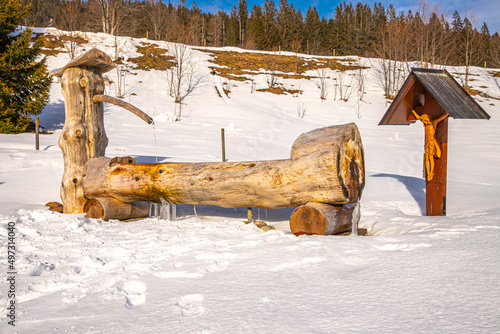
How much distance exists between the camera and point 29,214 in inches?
163

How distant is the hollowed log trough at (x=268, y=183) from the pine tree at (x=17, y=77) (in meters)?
11.5

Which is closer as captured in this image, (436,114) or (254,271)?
(254,271)

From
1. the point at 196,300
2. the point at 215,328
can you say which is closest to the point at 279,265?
the point at 196,300

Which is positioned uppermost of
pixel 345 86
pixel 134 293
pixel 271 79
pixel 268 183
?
pixel 271 79

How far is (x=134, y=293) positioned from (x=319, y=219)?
6.48 ft

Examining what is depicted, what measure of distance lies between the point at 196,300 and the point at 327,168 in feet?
6.47

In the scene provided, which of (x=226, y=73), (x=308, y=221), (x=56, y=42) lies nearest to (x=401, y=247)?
(x=308, y=221)

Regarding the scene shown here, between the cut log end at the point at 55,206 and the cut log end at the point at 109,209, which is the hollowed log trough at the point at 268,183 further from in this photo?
the cut log end at the point at 55,206

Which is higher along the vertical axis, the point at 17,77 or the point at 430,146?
the point at 17,77

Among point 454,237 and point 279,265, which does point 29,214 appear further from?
point 454,237

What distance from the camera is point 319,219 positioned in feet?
11.3

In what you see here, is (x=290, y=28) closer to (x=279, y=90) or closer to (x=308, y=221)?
(x=279, y=90)

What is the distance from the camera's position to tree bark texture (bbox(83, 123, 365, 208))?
138 inches

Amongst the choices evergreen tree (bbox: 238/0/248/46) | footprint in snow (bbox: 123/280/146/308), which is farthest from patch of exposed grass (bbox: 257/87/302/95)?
evergreen tree (bbox: 238/0/248/46)
